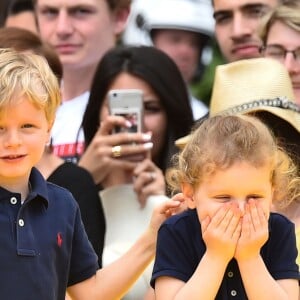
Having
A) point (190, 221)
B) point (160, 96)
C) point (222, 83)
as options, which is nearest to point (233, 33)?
point (160, 96)

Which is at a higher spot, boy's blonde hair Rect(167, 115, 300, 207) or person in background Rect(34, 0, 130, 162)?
person in background Rect(34, 0, 130, 162)

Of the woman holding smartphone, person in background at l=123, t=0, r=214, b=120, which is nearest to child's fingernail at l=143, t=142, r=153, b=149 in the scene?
the woman holding smartphone

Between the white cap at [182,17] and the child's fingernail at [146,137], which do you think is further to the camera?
the white cap at [182,17]

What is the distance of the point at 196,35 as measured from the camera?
6973 mm

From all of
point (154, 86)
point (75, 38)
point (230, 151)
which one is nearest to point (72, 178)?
point (154, 86)

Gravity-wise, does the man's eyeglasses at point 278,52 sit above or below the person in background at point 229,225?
above

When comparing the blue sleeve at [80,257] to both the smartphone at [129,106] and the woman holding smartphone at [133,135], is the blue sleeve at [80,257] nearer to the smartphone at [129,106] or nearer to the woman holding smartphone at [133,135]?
the woman holding smartphone at [133,135]

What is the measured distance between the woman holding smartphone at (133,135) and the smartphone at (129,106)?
0.04m

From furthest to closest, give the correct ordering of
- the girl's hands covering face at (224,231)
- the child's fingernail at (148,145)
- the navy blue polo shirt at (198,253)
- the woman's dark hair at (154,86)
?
1. the woman's dark hair at (154,86)
2. the child's fingernail at (148,145)
3. the navy blue polo shirt at (198,253)
4. the girl's hands covering face at (224,231)

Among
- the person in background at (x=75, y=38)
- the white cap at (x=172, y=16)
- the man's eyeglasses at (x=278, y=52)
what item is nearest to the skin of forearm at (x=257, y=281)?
the man's eyeglasses at (x=278, y=52)

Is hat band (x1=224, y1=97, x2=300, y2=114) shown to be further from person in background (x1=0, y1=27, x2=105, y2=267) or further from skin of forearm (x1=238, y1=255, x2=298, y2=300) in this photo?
skin of forearm (x1=238, y1=255, x2=298, y2=300)

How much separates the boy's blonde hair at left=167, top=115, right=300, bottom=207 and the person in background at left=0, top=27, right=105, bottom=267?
1.13 m

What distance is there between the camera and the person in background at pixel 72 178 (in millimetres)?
5008

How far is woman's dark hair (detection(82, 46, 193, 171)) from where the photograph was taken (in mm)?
5504
